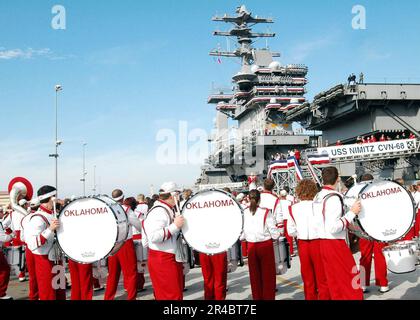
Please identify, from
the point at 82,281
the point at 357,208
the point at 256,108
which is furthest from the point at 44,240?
the point at 256,108

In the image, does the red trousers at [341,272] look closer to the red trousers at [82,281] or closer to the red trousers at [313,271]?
the red trousers at [313,271]

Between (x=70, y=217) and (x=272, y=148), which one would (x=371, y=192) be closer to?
(x=70, y=217)

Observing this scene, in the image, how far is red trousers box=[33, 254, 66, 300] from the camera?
5.92 m

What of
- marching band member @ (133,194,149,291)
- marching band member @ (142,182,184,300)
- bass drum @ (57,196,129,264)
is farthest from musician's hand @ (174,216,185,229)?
marching band member @ (133,194,149,291)

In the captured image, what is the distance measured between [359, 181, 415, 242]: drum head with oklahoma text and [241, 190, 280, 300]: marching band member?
5.38 feet

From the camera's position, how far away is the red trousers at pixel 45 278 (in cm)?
592

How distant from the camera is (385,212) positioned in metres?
5.04

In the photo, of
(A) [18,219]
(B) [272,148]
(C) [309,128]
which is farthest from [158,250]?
(B) [272,148]

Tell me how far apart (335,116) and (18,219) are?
3273 centimetres

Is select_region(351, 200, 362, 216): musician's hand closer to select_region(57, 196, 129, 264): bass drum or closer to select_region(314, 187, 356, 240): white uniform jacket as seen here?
select_region(314, 187, 356, 240): white uniform jacket

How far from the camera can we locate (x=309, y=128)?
4516 cm

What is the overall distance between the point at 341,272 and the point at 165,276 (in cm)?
213

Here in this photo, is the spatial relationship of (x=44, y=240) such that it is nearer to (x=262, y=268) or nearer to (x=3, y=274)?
(x=3, y=274)

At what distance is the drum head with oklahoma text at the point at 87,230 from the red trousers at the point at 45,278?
773mm
